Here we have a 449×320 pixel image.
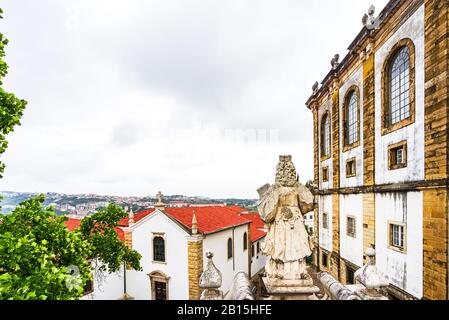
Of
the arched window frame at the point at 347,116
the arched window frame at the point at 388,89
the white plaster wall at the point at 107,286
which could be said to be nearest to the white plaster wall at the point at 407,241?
the arched window frame at the point at 388,89

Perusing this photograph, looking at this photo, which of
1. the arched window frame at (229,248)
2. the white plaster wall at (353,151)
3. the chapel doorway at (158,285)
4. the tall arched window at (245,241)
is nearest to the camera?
the white plaster wall at (353,151)

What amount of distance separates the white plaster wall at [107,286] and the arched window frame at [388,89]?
60.7 ft

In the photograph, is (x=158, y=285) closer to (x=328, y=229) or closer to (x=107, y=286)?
(x=107, y=286)

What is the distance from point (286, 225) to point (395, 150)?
37.2 ft

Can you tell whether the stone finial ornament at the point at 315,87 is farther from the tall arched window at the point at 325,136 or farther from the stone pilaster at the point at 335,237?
the stone pilaster at the point at 335,237

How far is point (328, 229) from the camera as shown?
64.6ft

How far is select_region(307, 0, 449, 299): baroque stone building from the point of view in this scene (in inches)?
371

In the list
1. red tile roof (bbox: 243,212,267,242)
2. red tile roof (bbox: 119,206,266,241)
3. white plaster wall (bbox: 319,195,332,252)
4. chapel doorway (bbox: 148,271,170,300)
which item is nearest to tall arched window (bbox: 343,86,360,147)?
white plaster wall (bbox: 319,195,332,252)

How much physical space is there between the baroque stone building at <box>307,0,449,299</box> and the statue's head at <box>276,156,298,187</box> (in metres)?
8.57

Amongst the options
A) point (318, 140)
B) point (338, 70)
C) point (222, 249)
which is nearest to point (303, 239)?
point (222, 249)

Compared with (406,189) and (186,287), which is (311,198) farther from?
(186,287)

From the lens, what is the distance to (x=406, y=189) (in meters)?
11.1

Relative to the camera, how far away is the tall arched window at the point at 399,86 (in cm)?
1165

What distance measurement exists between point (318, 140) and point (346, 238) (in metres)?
9.28
